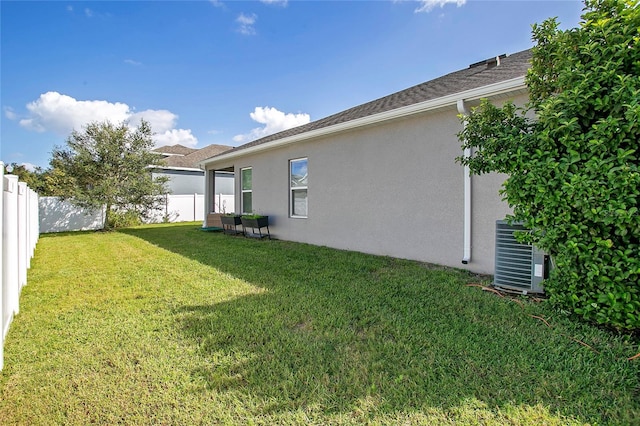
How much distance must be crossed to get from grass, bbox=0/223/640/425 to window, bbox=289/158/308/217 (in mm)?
4012

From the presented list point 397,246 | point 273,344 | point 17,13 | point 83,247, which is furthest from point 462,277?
point 17,13

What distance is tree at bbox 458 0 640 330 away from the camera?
2.41 m

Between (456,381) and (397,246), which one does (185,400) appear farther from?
(397,246)

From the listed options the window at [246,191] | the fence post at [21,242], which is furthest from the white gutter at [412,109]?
the fence post at [21,242]

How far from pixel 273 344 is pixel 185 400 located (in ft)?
2.72

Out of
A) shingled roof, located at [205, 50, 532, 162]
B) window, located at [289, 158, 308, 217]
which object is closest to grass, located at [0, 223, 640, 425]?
shingled roof, located at [205, 50, 532, 162]

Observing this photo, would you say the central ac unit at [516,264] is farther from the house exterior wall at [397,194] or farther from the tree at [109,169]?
the tree at [109,169]

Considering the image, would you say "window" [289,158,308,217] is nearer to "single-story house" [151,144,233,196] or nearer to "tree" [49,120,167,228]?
"tree" [49,120,167,228]

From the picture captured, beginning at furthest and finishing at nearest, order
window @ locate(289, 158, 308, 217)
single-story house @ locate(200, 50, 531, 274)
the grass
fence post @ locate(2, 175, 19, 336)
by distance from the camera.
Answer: window @ locate(289, 158, 308, 217) < single-story house @ locate(200, 50, 531, 274) < fence post @ locate(2, 175, 19, 336) < the grass

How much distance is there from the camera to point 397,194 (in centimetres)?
597

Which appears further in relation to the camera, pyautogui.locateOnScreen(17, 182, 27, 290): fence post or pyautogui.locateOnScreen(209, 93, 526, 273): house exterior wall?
pyautogui.locateOnScreen(209, 93, 526, 273): house exterior wall

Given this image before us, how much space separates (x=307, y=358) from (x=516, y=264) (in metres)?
3.09

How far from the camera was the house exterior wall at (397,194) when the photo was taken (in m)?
4.96

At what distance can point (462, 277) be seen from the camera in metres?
4.61
